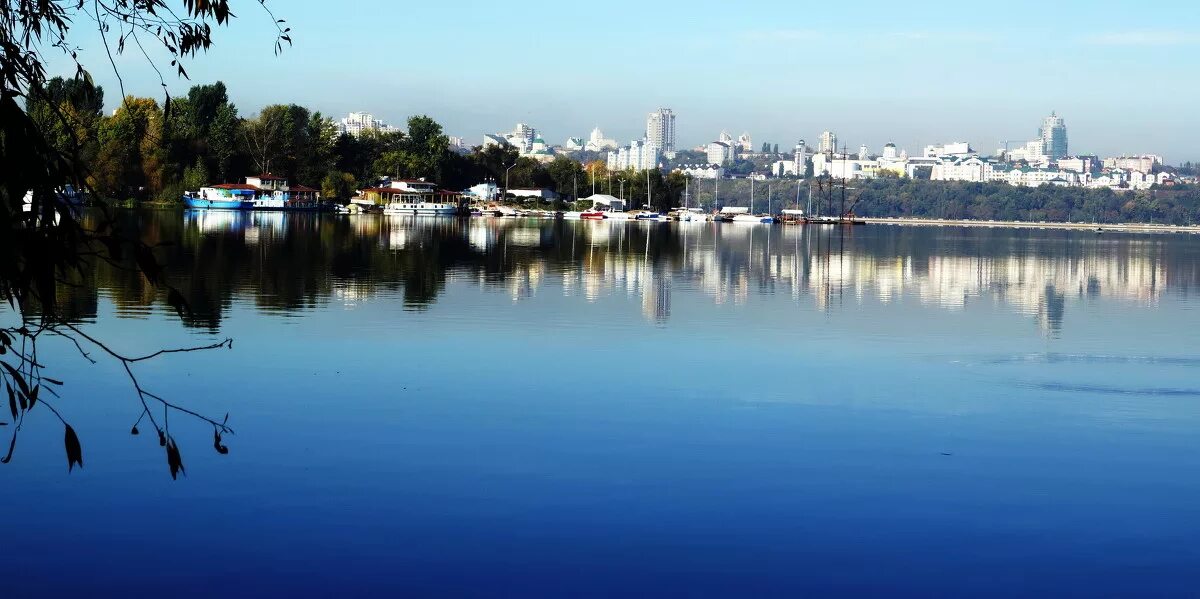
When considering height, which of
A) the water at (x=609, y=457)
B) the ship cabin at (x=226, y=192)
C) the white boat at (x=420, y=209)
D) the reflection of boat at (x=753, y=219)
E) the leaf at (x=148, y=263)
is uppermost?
the ship cabin at (x=226, y=192)

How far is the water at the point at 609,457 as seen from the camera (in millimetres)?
9016

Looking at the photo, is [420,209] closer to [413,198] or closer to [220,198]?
[413,198]

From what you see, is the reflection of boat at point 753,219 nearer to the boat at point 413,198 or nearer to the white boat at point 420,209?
the boat at point 413,198

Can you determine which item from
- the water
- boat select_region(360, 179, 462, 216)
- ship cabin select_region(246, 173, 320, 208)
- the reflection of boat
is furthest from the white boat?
the water

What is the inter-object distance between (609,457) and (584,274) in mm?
25750

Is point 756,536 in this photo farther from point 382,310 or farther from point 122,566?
point 382,310

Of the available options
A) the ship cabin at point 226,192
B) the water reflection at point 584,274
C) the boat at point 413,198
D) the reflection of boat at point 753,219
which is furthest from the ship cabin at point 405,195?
the water reflection at point 584,274

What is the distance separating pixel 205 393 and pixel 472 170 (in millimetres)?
136507

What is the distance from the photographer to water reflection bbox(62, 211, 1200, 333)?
2767 centimetres

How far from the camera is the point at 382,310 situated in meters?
24.8

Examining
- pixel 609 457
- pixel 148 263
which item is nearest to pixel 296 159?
pixel 609 457

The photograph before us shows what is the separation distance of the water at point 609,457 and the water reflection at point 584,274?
1.00 metres

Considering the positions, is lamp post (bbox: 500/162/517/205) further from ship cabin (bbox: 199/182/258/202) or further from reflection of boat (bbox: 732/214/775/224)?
ship cabin (bbox: 199/182/258/202)

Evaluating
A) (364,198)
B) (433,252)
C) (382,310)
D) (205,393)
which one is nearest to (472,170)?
(364,198)
